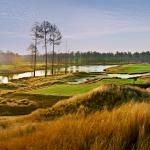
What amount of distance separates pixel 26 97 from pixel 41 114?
1191 centimetres

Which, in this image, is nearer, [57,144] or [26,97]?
[57,144]

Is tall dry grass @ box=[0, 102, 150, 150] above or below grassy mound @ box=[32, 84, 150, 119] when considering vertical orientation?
above

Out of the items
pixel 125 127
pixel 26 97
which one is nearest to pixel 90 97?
Answer: pixel 26 97

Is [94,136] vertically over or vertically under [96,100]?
over

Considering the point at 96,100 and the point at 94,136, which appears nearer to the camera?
the point at 94,136

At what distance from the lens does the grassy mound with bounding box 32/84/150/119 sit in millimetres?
18516

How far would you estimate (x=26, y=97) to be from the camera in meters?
30.5

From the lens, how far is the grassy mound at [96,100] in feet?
60.7

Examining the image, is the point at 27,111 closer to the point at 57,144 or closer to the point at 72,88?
the point at 72,88

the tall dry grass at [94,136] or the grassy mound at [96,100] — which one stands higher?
the tall dry grass at [94,136]

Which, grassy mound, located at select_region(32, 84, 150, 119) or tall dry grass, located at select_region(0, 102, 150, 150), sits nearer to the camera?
tall dry grass, located at select_region(0, 102, 150, 150)

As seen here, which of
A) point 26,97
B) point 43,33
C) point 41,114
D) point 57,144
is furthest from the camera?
point 43,33

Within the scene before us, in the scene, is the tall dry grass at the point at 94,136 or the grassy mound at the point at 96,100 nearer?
the tall dry grass at the point at 94,136

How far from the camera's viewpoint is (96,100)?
19.2m
